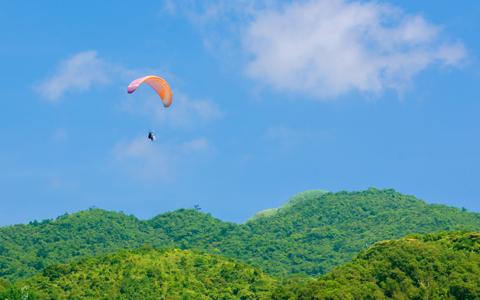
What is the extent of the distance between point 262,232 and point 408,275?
110532 millimetres

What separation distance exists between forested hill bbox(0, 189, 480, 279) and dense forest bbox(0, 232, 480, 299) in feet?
127

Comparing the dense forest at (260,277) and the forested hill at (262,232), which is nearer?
the dense forest at (260,277)

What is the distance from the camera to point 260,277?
347ft

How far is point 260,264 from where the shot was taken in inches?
6166

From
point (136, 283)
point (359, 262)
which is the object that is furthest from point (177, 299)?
point (359, 262)

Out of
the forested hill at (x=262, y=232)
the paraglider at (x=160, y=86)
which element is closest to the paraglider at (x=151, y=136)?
the paraglider at (x=160, y=86)

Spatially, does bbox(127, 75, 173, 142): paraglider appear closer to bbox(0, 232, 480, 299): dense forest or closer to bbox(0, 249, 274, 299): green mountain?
bbox(0, 232, 480, 299): dense forest

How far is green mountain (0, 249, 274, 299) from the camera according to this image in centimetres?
9775

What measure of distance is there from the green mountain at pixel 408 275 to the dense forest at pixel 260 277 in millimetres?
75

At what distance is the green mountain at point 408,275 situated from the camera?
72750 millimetres

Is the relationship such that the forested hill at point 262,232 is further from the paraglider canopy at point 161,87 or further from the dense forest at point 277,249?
the paraglider canopy at point 161,87

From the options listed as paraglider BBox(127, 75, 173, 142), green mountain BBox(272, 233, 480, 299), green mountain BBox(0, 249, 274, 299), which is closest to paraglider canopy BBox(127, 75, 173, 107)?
paraglider BBox(127, 75, 173, 142)

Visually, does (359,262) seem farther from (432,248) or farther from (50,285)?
(50,285)

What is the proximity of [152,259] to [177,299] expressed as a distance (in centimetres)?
1193
